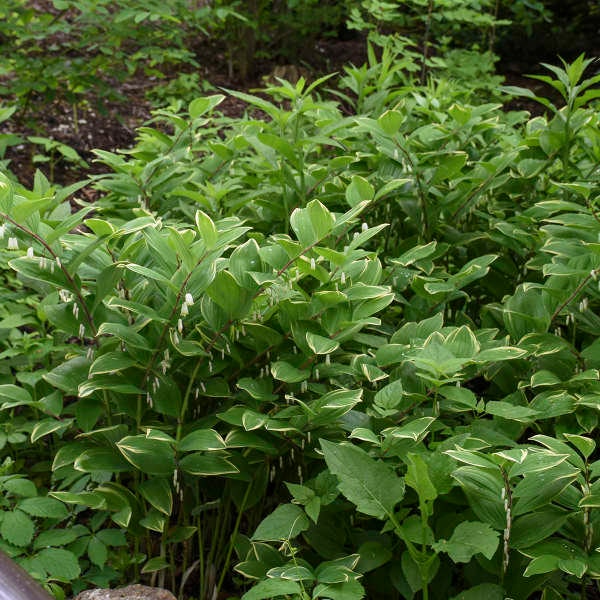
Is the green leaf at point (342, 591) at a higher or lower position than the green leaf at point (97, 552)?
higher

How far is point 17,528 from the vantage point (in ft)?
6.06

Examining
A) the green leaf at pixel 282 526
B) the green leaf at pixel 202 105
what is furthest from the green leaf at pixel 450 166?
the green leaf at pixel 282 526

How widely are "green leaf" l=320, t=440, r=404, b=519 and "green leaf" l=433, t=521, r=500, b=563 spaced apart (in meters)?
0.14

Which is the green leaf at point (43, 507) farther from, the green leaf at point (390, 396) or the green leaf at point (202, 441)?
the green leaf at point (390, 396)

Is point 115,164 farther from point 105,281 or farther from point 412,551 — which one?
point 412,551

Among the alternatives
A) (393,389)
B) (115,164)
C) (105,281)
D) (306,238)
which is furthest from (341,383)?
(115,164)

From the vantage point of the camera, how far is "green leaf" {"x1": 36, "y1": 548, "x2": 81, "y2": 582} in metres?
1.81

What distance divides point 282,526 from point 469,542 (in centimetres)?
43

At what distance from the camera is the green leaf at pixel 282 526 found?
1619 millimetres

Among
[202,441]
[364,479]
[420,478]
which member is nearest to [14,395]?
[202,441]

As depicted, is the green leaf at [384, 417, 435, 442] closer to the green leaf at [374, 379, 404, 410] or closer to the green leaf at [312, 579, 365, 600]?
the green leaf at [374, 379, 404, 410]

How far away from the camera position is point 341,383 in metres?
1.92

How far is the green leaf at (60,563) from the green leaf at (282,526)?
525mm

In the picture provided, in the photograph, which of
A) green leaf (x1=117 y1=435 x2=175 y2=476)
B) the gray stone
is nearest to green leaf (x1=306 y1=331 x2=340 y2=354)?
green leaf (x1=117 y1=435 x2=175 y2=476)
